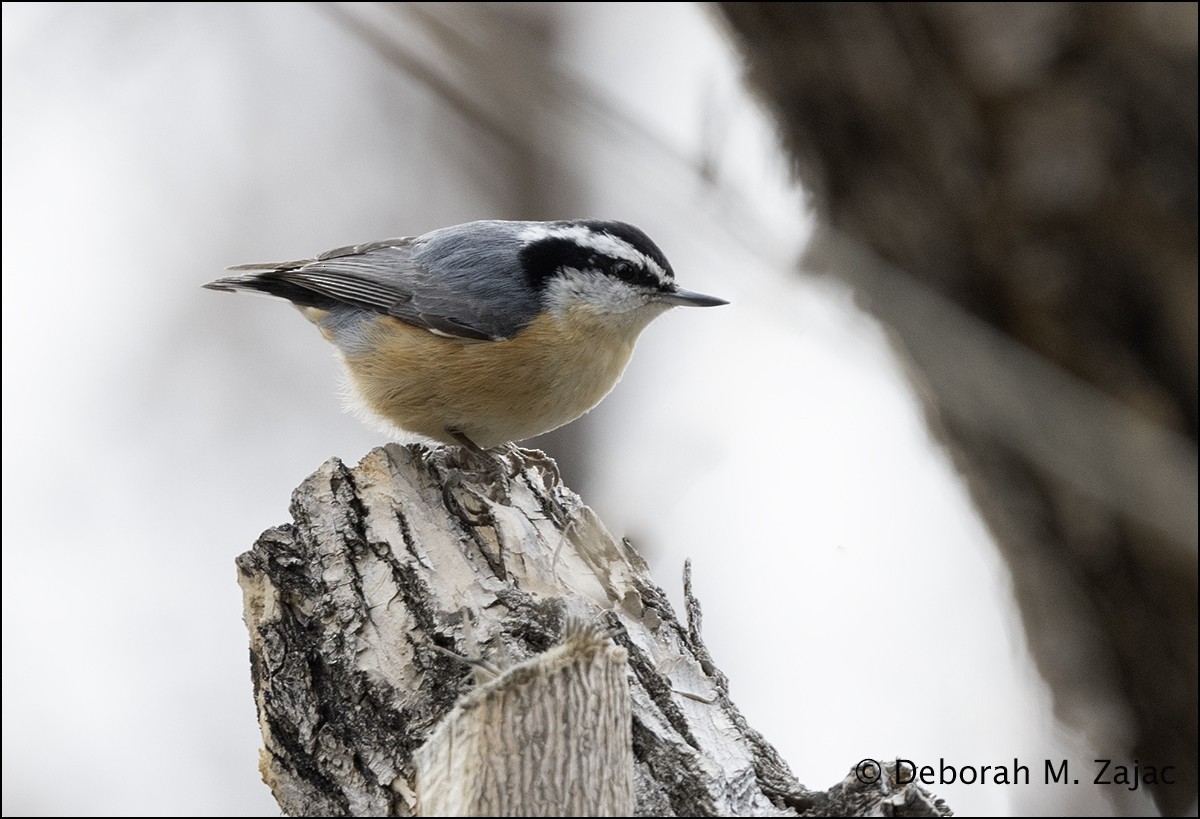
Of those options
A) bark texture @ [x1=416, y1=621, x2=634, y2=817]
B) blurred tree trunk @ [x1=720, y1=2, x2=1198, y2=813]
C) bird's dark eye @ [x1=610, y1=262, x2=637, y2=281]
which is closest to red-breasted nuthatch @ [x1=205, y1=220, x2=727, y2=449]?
bird's dark eye @ [x1=610, y1=262, x2=637, y2=281]

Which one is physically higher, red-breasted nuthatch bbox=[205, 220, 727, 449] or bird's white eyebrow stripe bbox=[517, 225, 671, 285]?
bird's white eyebrow stripe bbox=[517, 225, 671, 285]

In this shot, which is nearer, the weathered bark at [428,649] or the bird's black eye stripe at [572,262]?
the weathered bark at [428,649]

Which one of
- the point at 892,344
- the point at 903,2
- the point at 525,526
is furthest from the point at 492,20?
the point at 525,526

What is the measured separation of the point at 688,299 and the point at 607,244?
1.00 feet

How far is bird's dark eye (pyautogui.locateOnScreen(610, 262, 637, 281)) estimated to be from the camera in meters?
3.62

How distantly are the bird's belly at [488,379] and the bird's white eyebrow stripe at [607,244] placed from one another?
237mm

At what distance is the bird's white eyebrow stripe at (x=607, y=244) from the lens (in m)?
3.61

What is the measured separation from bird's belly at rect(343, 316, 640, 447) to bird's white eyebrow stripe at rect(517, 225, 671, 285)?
237mm

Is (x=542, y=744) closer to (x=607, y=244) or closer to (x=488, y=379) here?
(x=488, y=379)

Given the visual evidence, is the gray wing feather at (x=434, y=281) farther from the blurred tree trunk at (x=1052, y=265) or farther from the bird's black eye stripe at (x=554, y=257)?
the blurred tree trunk at (x=1052, y=265)

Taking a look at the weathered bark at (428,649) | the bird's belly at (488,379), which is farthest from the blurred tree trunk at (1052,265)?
the weathered bark at (428,649)

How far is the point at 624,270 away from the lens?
3.63 metres

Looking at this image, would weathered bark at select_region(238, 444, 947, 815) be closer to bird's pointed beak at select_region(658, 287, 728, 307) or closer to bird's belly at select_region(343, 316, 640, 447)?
bird's belly at select_region(343, 316, 640, 447)

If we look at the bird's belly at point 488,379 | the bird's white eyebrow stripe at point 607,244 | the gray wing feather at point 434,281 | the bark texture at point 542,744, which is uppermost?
the bird's white eyebrow stripe at point 607,244
